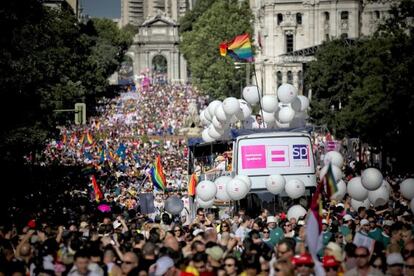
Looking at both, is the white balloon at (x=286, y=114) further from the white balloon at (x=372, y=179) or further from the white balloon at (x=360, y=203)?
the white balloon at (x=372, y=179)

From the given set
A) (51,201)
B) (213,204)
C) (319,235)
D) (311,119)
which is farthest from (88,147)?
(319,235)

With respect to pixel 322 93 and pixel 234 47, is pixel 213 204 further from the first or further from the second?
pixel 322 93

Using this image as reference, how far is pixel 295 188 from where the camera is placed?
100ft

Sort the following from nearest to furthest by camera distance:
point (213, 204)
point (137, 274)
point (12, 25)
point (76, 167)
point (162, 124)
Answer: point (137, 274)
point (213, 204)
point (12, 25)
point (76, 167)
point (162, 124)

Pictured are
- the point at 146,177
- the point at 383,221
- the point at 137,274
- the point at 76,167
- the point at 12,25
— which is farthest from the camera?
the point at 76,167

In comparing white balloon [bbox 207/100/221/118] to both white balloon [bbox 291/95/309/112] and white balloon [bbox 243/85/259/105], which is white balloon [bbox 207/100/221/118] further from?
white balloon [bbox 291/95/309/112]

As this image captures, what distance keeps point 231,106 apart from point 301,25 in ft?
214

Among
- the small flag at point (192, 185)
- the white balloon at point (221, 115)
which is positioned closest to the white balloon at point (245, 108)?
the white balloon at point (221, 115)

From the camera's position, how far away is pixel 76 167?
58375mm

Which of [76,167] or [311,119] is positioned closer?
[76,167]

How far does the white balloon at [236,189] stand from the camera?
3002 centimetres

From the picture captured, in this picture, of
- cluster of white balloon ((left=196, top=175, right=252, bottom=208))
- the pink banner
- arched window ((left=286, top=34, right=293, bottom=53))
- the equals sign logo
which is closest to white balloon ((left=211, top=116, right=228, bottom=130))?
the pink banner

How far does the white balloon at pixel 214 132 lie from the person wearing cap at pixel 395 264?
62.6 ft

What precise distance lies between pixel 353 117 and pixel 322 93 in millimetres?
19329
